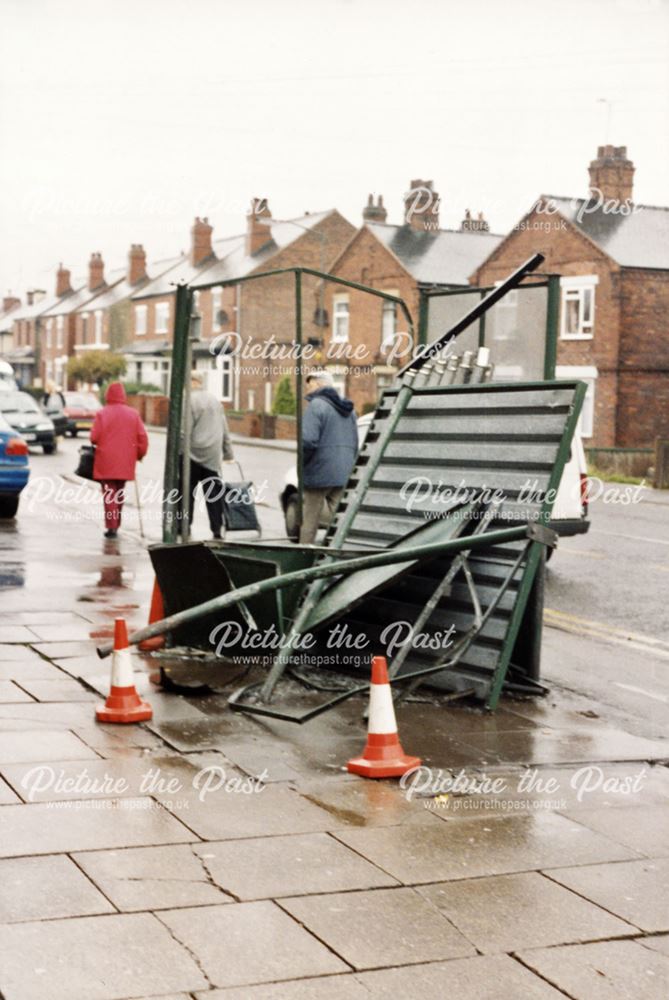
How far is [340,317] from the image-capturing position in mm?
56031

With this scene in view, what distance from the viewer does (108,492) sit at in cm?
1554

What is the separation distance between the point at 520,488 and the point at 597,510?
47.0 ft

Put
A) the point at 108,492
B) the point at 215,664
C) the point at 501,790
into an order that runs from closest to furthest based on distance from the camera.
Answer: the point at 501,790 → the point at 215,664 → the point at 108,492

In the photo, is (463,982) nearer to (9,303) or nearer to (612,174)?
(612,174)

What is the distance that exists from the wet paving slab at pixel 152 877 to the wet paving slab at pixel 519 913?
788 millimetres

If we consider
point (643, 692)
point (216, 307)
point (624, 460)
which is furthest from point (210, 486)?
point (216, 307)

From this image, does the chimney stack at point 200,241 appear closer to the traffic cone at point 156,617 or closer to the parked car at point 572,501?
the parked car at point 572,501

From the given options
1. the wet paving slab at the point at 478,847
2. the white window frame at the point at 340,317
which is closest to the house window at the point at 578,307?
the white window frame at the point at 340,317

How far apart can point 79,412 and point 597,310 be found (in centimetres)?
1821

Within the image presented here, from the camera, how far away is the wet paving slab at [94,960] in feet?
11.8

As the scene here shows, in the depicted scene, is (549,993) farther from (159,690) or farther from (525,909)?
(159,690)

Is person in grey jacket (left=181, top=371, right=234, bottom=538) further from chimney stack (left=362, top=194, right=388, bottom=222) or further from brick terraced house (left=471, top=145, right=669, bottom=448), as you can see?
chimney stack (left=362, top=194, right=388, bottom=222)

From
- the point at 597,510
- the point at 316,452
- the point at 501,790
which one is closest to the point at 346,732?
the point at 501,790

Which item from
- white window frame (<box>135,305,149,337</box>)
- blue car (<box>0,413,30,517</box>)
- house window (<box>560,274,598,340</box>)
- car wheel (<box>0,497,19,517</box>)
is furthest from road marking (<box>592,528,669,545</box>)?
white window frame (<box>135,305,149,337</box>)
